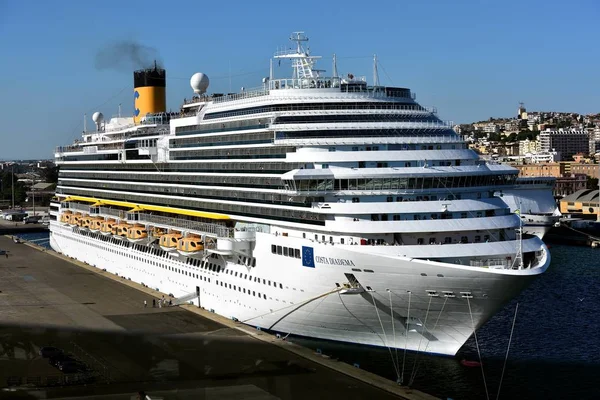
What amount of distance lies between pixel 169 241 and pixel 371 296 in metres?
12.4

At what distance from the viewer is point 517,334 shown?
105 feet

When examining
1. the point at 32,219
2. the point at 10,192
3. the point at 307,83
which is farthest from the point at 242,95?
the point at 10,192

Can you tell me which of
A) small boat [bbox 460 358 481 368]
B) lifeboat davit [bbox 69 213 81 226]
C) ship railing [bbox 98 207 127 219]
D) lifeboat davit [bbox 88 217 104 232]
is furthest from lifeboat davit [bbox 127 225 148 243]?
small boat [bbox 460 358 481 368]

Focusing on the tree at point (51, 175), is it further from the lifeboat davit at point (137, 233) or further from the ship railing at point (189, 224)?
the ship railing at point (189, 224)

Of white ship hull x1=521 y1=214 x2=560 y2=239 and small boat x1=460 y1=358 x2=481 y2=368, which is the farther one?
white ship hull x1=521 y1=214 x2=560 y2=239

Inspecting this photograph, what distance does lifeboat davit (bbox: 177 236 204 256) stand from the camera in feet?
109

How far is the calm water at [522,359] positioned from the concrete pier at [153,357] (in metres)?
1.89

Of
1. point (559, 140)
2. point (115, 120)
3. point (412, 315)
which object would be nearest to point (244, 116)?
point (412, 315)

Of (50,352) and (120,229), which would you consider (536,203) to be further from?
(50,352)

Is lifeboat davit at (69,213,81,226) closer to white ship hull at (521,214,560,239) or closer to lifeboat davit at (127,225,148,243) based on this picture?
lifeboat davit at (127,225,148,243)

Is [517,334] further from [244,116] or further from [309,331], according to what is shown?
[244,116]

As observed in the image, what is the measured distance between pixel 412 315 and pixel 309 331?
13.8ft

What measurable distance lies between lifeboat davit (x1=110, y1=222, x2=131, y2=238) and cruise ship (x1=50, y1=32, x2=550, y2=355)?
18.1 feet

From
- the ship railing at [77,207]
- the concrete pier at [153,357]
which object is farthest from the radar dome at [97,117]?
the concrete pier at [153,357]
